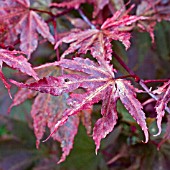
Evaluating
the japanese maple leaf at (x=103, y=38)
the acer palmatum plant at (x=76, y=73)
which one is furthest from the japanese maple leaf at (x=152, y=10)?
the japanese maple leaf at (x=103, y=38)

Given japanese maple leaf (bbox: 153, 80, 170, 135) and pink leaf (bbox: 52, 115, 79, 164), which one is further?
pink leaf (bbox: 52, 115, 79, 164)

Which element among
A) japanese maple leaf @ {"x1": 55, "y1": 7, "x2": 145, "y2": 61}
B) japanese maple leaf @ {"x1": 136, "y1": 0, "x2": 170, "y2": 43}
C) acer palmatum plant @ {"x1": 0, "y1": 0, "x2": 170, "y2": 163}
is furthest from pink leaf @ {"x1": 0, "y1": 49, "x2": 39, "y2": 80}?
japanese maple leaf @ {"x1": 136, "y1": 0, "x2": 170, "y2": 43}

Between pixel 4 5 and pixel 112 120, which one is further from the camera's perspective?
pixel 4 5

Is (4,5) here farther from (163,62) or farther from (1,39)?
(163,62)

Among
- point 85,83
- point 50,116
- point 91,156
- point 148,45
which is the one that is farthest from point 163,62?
point 85,83

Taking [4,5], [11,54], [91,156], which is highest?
[4,5]

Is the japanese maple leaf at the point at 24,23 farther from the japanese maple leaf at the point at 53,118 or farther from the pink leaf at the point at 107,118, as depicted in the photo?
the pink leaf at the point at 107,118

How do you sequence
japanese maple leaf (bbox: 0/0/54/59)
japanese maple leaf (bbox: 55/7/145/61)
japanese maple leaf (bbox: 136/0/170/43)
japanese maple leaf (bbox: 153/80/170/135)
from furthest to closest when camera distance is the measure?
japanese maple leaf (bbox: 136/0/170/43), japanese maple leaf (bbox: 0/0/54/59), japanese maple leaf (bbox: 55/7/145/61), japanese maple leaf (bbox: 153/80/170/135)

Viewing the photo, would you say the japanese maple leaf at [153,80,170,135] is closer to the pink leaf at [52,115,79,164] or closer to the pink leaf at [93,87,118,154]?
the pink leaf at [93,87,118,154]
